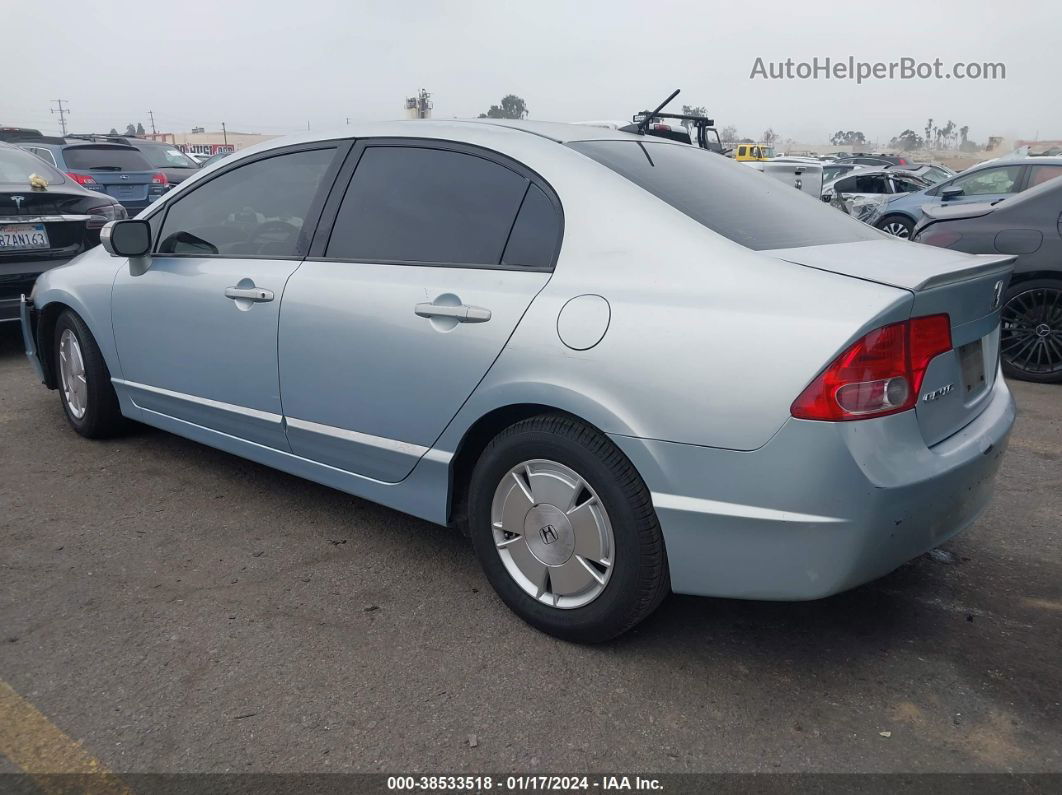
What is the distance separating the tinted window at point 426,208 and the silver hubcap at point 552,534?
2.35 ft

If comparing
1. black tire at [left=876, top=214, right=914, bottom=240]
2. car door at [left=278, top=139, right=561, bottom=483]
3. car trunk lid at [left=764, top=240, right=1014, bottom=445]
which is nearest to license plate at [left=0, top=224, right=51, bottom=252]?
car door at [left=278, top=139, right=561, bottom=483]

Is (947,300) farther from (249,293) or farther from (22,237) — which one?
(22,237)

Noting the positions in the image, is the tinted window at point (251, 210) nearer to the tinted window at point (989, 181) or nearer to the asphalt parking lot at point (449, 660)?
the asphalt parking lot at point (449, 660)

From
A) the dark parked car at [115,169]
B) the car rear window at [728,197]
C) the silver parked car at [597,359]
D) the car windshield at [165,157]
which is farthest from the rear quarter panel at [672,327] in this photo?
the car windshield at [165,157]


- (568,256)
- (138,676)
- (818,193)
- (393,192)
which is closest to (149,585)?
(138,676)

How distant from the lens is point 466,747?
2.20 m

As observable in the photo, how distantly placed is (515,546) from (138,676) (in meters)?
1.14

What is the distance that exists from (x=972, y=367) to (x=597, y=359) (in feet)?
3.75

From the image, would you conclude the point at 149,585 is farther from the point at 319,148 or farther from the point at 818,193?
the point at 818,193

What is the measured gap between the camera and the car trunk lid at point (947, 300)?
2.30m

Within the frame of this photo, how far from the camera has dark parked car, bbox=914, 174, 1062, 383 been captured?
592 centimetres

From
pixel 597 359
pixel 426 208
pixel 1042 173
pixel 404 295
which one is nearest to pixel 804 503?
pixel 597 359

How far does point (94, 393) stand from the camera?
4320mm

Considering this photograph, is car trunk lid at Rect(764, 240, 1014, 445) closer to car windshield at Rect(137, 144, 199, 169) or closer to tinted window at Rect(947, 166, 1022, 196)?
tinted window at Rect(947, 166, 1022, 196)
